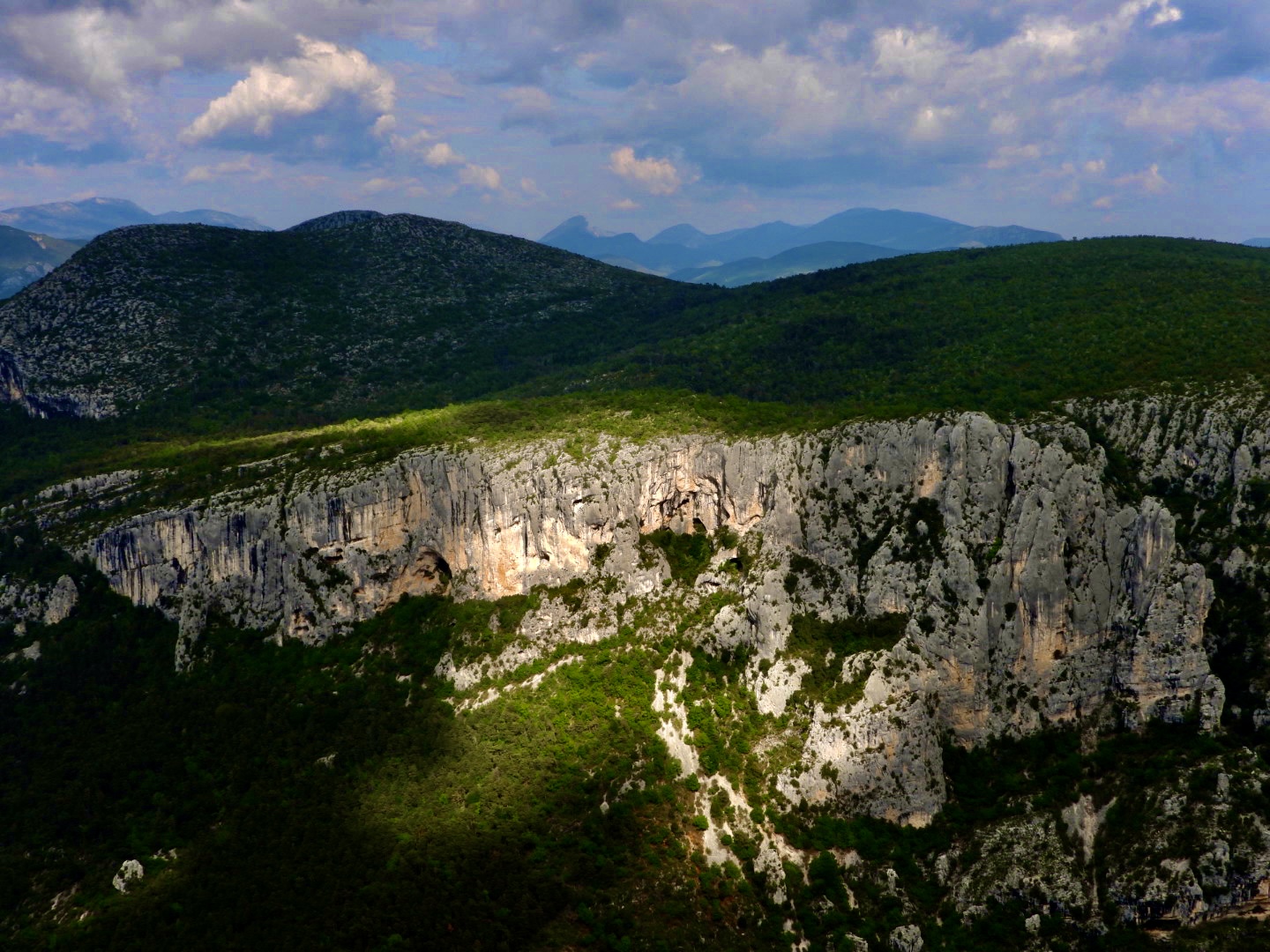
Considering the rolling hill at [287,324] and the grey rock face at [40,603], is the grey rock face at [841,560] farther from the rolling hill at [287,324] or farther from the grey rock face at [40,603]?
the rolling hill at [287,324]

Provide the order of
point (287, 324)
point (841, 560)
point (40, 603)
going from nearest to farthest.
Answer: point (841, 560) → point (40, 603) → point (287, 324)

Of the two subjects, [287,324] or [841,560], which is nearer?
[841,560]

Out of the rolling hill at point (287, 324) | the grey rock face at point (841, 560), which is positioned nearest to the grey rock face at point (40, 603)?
the grey rock face at point (841, 560)

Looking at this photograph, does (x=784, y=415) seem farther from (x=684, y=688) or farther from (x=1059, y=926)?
(x=1059, y=926)

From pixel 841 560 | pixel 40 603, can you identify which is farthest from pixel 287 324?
pixel 841 560

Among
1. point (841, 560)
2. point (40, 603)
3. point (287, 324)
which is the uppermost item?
point (287, 324)

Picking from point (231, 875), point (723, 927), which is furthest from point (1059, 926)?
point (231, 875)

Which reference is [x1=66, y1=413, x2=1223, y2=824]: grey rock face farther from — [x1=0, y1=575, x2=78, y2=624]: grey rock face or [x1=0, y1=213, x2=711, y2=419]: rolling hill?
[x1=0, y1=213, x2=711, y2=419]: rolling hill

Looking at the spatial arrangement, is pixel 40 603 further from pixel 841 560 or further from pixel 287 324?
pixel 287 324

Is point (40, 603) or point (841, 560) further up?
point (841, 560)

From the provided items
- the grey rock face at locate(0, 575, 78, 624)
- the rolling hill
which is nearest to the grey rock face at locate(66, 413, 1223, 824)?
the grey rock face at locate(0, 575, 78, 624)
